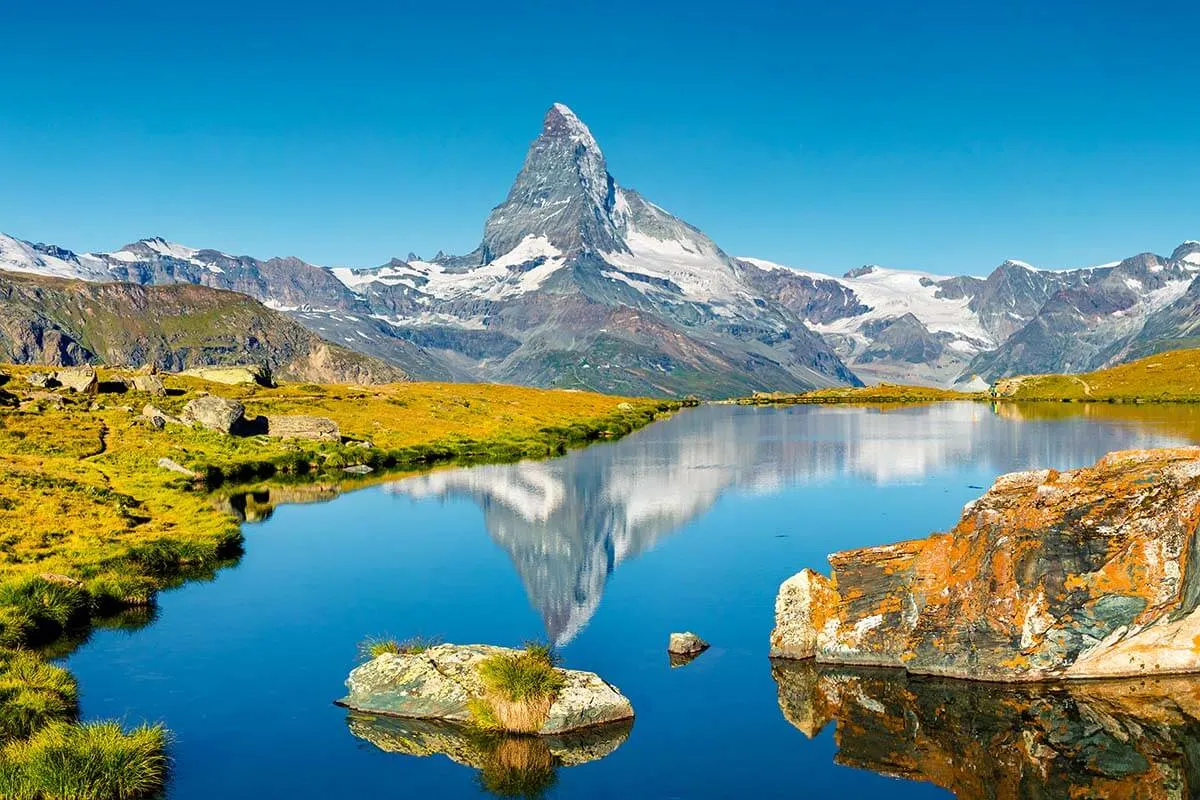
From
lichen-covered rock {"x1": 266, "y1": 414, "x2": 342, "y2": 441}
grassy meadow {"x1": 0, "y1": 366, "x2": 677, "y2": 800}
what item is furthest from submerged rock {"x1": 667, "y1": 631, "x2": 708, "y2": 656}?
lichen-covered rock {"x1": 266, "y1": 414, "x2": 342, "y2": 441}

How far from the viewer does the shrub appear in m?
23.1

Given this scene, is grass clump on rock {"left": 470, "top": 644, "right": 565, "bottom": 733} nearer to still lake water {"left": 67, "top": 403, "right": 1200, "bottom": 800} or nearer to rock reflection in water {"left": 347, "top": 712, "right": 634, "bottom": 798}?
rock reflection in water {"left": 347, "top": 712, "right": 634, "bottom": 798}

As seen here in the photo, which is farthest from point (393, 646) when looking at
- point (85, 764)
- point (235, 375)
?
point (235, 375)

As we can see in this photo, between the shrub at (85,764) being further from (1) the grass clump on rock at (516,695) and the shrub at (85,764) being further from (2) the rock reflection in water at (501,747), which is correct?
(1) the grass clump on rock at (516,695)

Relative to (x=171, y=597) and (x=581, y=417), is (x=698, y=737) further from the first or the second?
(x=581, y=417)

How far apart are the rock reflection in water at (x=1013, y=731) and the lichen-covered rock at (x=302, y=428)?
8255 centimetres

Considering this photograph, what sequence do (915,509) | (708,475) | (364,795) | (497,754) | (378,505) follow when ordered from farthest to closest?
(708,475) → (378,505) → (915,509) → (497,754) → (364,795)

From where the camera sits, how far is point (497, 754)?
2686 cm

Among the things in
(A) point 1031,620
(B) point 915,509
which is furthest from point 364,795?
(B) point 915,509

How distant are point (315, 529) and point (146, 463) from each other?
23.4 metres

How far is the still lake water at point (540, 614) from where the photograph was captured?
26.0 meters

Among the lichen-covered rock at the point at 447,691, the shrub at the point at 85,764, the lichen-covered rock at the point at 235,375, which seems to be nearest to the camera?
the shrub at the point at 85,764

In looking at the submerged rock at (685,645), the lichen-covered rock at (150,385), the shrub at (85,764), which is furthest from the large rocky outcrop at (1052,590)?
the lichen-covered rock at (150,385)

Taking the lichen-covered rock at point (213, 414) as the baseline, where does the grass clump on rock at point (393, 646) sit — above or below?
below
